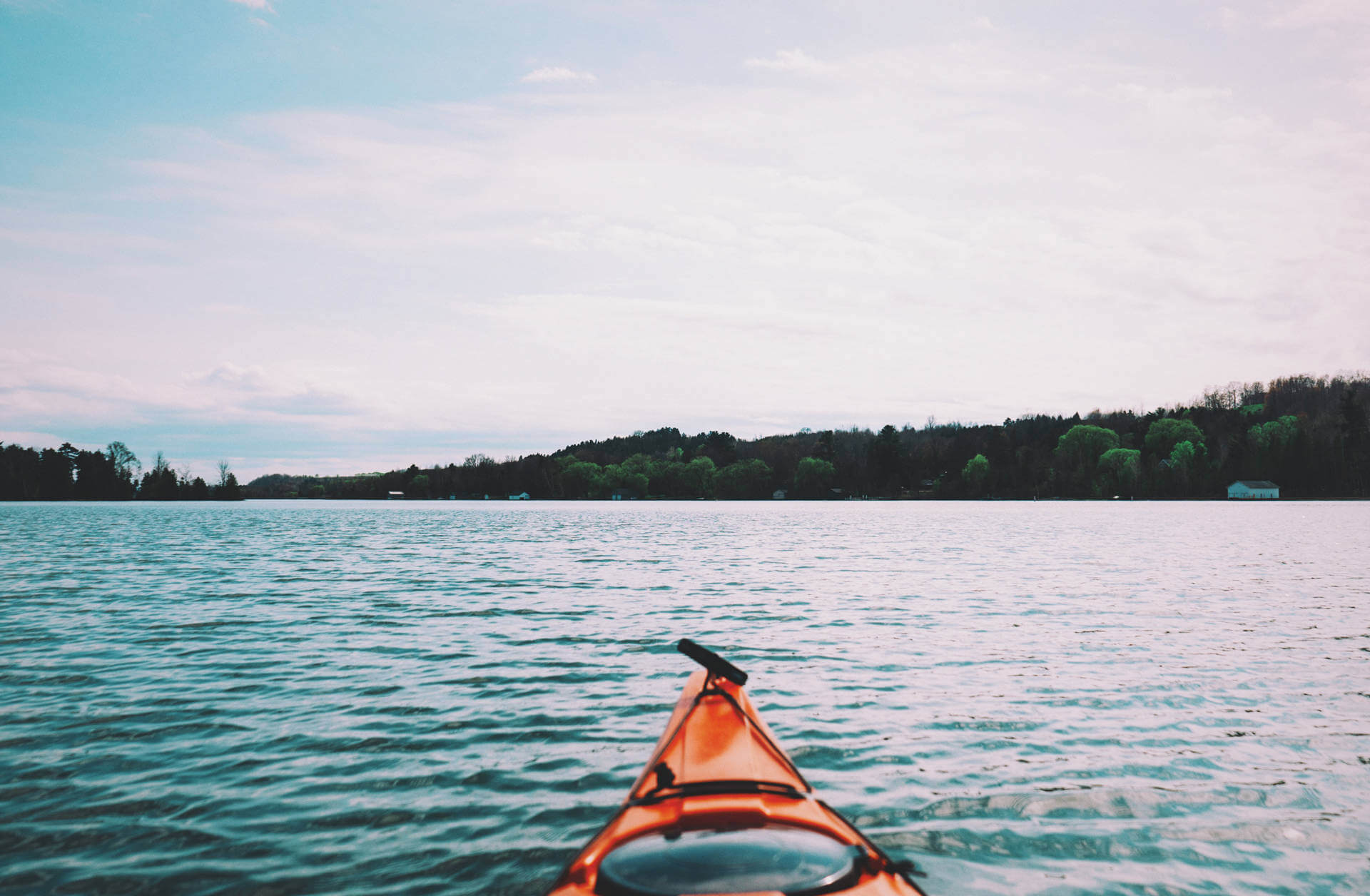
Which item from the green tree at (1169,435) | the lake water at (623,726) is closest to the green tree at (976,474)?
the green tree at (1169,435)

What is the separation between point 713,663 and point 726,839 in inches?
117

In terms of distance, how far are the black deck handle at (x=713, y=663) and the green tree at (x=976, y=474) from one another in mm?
191721

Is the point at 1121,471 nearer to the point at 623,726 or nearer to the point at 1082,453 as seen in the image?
the point at 1082,453

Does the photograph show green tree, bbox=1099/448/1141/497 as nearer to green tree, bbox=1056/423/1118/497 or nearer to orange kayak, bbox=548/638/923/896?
green tree, bbox=1056/423/1118/497

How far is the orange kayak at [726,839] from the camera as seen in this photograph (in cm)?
475

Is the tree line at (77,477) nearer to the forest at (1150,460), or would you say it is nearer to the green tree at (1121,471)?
the forest at (1150,460)

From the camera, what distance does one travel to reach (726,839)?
5348 millimetres

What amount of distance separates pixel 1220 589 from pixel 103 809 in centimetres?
2918

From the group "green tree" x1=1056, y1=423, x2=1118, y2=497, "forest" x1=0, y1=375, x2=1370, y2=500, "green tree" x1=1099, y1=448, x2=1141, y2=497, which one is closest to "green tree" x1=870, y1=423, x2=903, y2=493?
"forest" x1=0, y1=375, x2=1370, y2=500

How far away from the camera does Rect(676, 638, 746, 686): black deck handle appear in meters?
8.15

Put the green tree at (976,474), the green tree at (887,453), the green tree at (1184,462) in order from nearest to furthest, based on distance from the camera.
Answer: the green tree at (1184,462) < the green tree at (976,474) < the green tree at (887,453)

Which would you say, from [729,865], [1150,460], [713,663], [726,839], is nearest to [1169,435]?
[1150,460]

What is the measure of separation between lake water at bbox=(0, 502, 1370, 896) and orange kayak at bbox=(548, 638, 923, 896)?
1.54 m

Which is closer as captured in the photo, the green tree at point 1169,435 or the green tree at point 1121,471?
the green tree at point 1121,471
